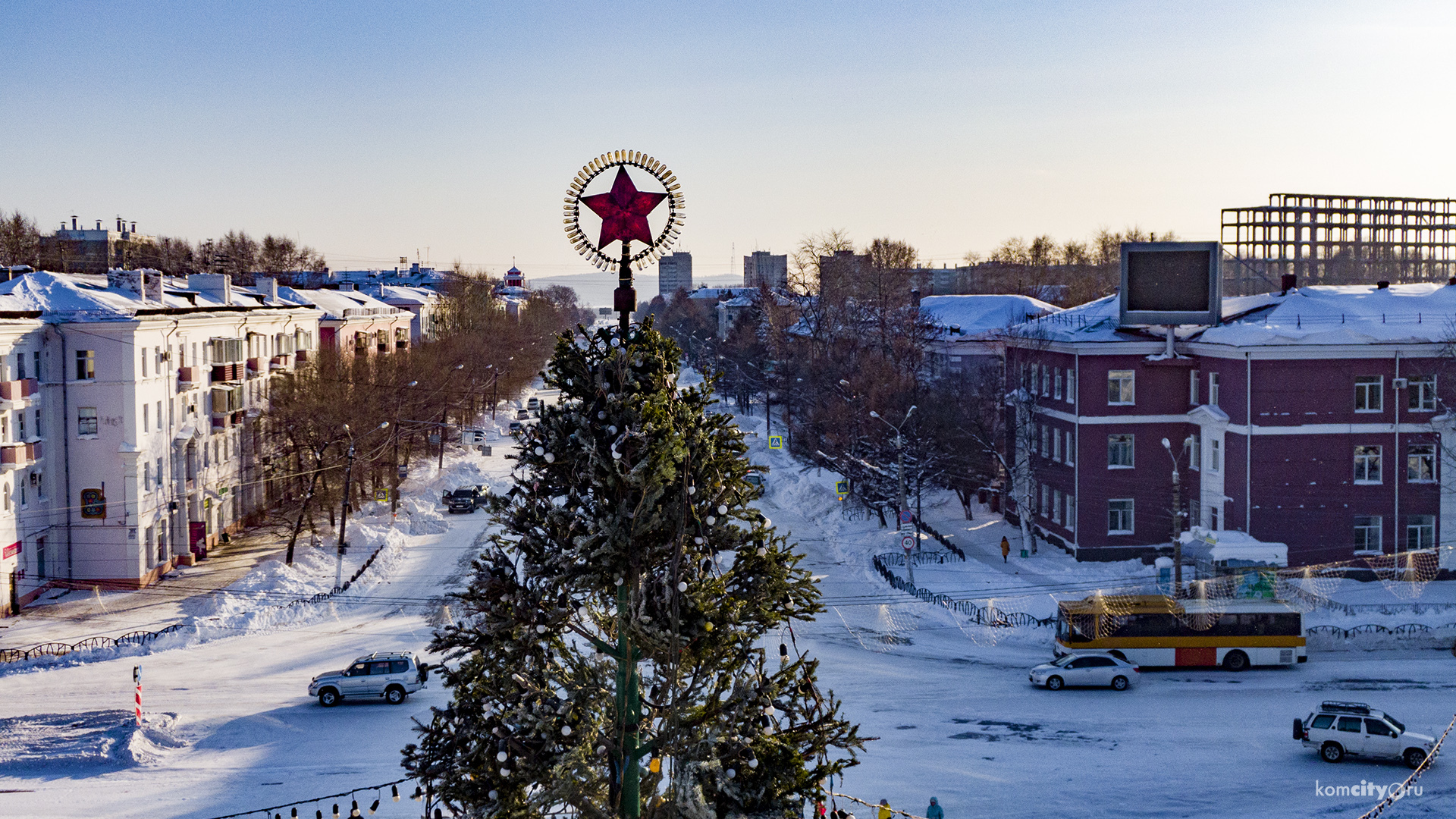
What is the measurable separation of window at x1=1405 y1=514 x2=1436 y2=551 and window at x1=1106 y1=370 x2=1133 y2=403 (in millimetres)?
9186

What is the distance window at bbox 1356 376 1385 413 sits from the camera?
1452 inches

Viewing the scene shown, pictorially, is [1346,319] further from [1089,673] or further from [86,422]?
[86,422]

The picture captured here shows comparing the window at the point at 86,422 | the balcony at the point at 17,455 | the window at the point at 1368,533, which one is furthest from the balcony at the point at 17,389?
the window at the point at 1368,533

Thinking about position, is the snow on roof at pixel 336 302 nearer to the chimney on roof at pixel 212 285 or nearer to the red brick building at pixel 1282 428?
the chimney on roof at pixel 212 285

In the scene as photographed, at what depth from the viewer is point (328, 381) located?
49.3 meters

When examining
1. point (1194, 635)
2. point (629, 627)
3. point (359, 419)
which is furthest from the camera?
point (359, 419)

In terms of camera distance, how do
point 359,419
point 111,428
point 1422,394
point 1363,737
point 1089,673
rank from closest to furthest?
point 1363,737
point 1089,673
point 1422,394
point 111,428
point 359,419

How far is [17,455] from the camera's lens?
113 feet

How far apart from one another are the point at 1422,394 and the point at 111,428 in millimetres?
41393

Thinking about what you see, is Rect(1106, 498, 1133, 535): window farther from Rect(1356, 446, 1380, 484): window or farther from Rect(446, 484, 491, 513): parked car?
Rect(446, 484, 491, 513): parked car

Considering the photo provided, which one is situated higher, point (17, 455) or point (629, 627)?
point (629, 627)

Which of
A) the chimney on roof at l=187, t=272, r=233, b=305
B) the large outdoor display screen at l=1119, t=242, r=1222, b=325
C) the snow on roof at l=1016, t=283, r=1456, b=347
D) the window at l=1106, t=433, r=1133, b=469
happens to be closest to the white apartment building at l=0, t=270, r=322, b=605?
the chimney on roof at l=187, t=272, r=233, b=305

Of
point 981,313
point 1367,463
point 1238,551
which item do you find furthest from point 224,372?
point 1367,463

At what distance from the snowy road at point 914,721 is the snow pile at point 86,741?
0.35ft
